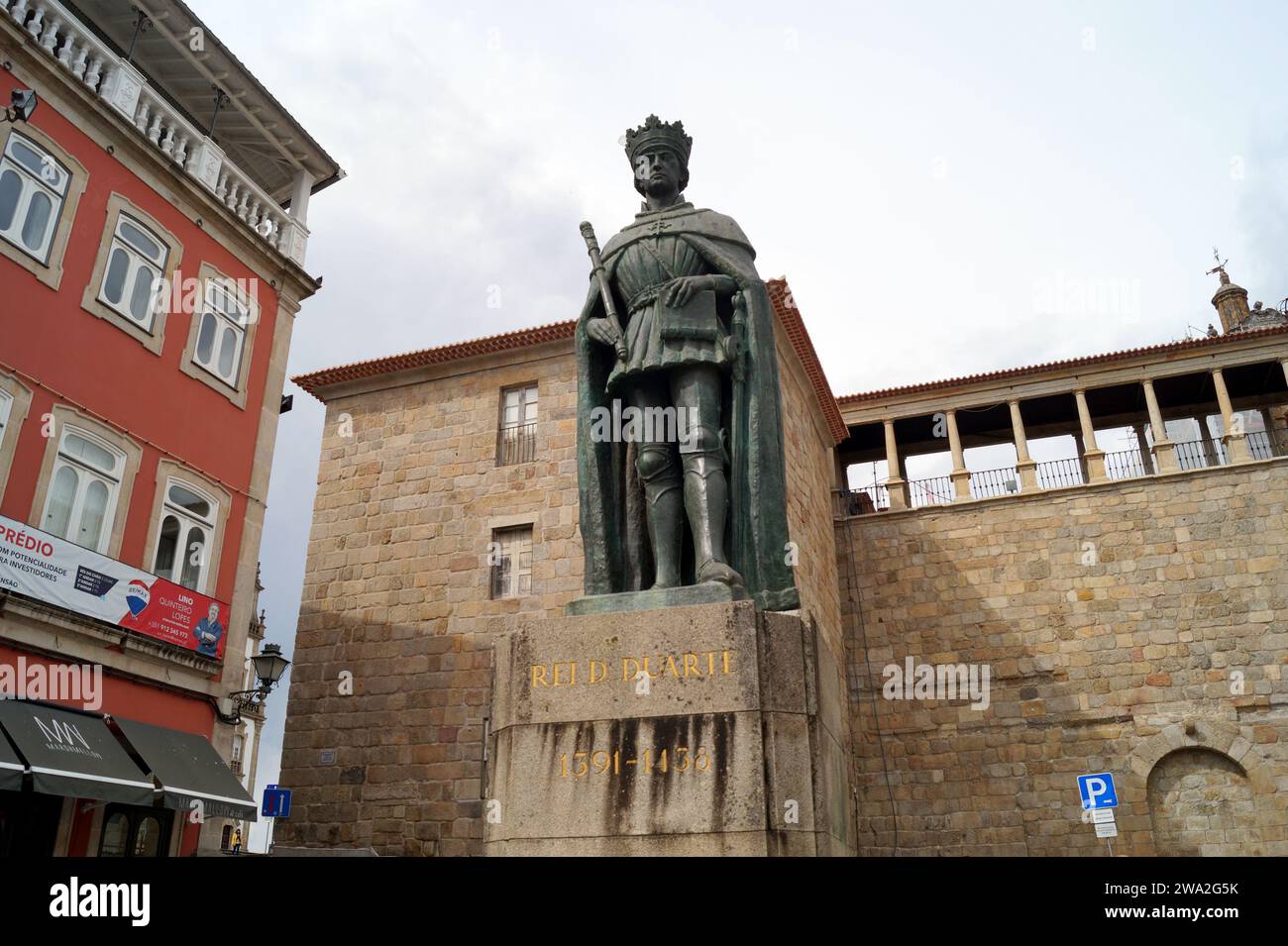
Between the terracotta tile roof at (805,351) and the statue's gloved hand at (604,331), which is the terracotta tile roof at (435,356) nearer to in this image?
the terracotta tile roof at (805,351)

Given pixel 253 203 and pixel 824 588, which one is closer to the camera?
pixel 253 203

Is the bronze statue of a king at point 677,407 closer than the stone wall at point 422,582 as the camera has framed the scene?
Yes

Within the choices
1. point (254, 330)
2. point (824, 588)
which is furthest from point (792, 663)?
point (824, 588)

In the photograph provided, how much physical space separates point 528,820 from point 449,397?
16.9 meters

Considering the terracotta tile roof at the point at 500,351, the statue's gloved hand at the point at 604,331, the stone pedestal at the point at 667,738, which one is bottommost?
the stone pedestal at the point at 667,738

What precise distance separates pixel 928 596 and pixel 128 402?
641 inches

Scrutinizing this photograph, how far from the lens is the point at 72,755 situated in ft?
34.6

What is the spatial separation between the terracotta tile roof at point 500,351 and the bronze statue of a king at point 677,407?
13695 millimetres

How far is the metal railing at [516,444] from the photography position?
18923 mm

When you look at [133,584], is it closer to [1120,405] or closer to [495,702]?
[495,702]

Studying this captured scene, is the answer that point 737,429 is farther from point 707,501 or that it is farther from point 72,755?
point 72,755

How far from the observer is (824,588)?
20.5 m
